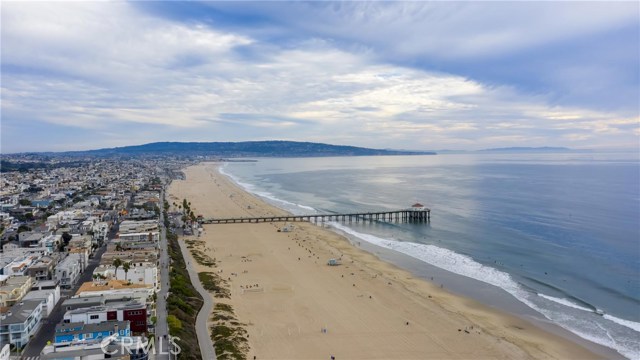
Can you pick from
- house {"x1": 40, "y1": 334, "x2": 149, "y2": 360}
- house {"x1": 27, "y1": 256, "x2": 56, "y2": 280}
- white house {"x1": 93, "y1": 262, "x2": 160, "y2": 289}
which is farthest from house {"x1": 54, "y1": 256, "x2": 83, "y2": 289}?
house {"x1": 40, "y1": 334, "x2": 149, "y2": 360}

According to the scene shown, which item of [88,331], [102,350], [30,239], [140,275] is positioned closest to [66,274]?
[140,275]

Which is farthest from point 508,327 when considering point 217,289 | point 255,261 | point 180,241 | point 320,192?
point 320,192

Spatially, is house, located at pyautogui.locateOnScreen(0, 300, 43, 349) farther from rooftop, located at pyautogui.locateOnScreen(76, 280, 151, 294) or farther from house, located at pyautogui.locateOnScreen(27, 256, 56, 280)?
house, located at pyautogui.locateOnScreen(27, 256, 56, 280)

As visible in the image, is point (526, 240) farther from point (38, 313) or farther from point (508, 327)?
point (38, 313)

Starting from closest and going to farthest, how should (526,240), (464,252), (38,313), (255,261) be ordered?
(38,313) → (255,261) → (464,252) → (526,240)

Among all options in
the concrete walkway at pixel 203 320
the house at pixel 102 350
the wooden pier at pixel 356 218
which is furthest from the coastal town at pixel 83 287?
the wooden pier at pixel 356 218

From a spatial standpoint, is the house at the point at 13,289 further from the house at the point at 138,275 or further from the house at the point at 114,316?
the house at the point at 114,316
